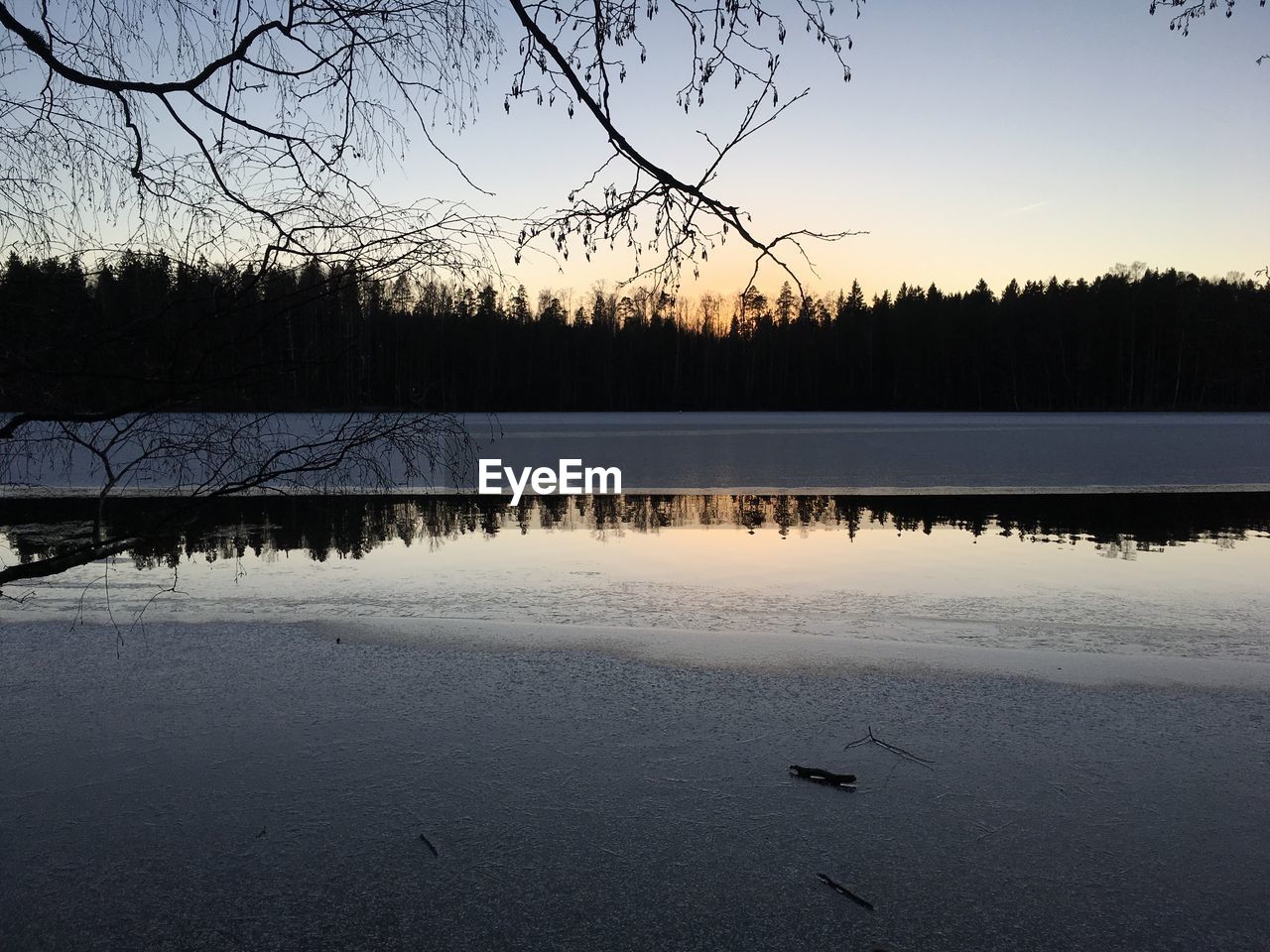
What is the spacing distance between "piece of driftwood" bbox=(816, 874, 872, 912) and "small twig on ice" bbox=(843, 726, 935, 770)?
111 centimetres

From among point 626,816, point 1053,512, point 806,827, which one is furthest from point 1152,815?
point 1053,512

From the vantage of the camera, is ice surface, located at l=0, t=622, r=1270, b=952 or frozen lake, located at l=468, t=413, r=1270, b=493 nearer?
ice surface, located at l=0, t=622, r=1270, b=952

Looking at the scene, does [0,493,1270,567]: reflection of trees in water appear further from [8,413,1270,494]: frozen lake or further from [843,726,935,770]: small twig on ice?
[843,726,935,770]: small twig on ice

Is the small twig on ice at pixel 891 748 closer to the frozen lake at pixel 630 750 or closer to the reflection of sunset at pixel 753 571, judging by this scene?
the frozen lake at pixel 630 750

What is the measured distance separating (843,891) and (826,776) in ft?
2.77

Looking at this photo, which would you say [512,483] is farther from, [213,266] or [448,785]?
[213,266]

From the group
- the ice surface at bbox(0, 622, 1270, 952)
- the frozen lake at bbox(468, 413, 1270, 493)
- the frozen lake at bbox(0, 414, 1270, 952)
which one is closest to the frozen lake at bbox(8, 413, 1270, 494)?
the frozen lake at bbox(468, 413, 1270, 493)

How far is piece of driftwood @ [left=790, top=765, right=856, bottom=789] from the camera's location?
3.84 m

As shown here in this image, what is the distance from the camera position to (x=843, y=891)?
10.0 ft

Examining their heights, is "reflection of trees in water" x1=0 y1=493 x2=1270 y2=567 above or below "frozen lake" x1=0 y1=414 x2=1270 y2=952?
above

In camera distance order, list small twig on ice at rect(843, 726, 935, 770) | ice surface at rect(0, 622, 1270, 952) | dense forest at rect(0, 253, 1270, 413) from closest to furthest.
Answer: ice surface at rect(0, 622, 1270, 952)
small twig on ice at rect(843, 726, 935, 770)
dense forest at rect(0, 253, 1270, 413)

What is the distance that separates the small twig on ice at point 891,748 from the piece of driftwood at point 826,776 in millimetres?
374

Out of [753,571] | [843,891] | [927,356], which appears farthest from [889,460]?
[927,356]

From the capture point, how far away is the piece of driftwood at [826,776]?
3.84 meters
